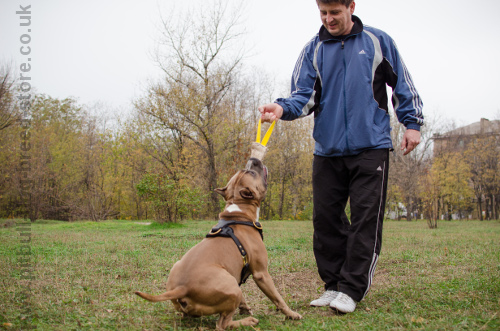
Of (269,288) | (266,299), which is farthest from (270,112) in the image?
(266,299)

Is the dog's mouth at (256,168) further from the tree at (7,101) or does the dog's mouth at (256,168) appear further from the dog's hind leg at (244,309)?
the tree at (7,101)

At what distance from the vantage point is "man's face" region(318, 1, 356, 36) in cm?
344

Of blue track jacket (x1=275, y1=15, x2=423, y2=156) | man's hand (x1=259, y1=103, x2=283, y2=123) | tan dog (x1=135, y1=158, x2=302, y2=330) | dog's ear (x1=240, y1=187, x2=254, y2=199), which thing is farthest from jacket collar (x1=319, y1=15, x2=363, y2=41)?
dog's ear (x1=240, y1=187, x2=254, y2=199)

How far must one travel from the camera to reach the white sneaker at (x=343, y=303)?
3109 mm

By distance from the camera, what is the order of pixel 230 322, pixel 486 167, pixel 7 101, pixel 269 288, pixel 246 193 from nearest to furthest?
pixel 230 322, pixel 269 288, pixel 246 193, pixel 7 101, pixel 486 167

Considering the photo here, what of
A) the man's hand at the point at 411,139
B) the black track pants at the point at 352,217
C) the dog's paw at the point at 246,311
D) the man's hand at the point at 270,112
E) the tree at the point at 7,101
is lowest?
the dog's paw at the point at 246,311

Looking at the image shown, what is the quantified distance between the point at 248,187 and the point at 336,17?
1.73 m

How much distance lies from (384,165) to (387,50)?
1071 mm

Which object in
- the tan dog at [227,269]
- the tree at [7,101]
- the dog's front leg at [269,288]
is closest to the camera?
the tan dog at [227,269]

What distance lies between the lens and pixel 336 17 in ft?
11.3

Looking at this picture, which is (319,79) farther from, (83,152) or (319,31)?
(83,152)

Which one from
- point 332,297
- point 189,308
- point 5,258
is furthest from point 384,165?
point 5,258

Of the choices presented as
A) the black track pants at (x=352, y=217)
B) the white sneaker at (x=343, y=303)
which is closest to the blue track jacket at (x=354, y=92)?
the black track pants at (x=352, y=217)

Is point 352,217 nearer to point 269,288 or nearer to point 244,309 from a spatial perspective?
point 269,288
